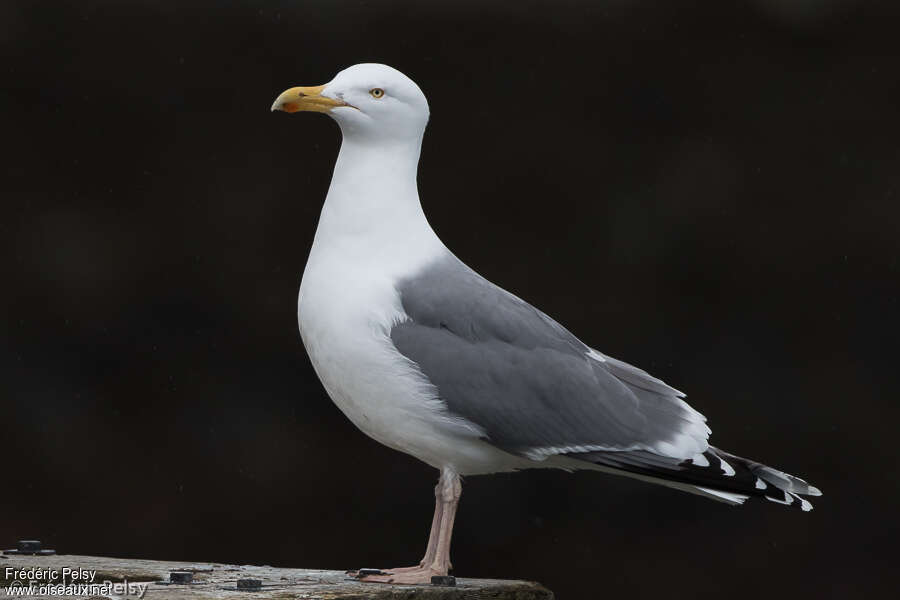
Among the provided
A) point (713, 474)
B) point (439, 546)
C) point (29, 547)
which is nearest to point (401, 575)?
point (439, 546)

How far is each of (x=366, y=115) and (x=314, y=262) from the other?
10.3 inches

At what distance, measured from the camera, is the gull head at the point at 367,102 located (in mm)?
2381

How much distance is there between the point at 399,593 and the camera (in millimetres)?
2170

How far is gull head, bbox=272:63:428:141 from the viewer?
7.81ft

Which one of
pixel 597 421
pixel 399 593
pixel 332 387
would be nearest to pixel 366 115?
pixel 332 387

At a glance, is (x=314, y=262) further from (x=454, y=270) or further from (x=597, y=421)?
(x=597, y=421)

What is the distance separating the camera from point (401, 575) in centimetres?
229

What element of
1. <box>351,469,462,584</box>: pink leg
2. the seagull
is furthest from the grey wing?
<box>351,469,462,584</box>: pink leg

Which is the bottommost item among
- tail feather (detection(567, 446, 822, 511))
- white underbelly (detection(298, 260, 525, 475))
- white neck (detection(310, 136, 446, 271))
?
tail feather (detection(567, 446, 822, 511))

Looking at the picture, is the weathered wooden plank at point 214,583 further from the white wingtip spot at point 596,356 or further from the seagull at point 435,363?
the white wingtip spot at point 596,356

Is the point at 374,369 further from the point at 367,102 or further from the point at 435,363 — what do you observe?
the point at 367,102

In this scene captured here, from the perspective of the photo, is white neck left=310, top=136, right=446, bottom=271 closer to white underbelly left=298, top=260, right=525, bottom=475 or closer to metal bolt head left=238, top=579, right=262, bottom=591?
white underbelly left=298, top=260, right=525, bottom=475

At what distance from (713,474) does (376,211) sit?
700mm

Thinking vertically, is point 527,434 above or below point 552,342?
below
